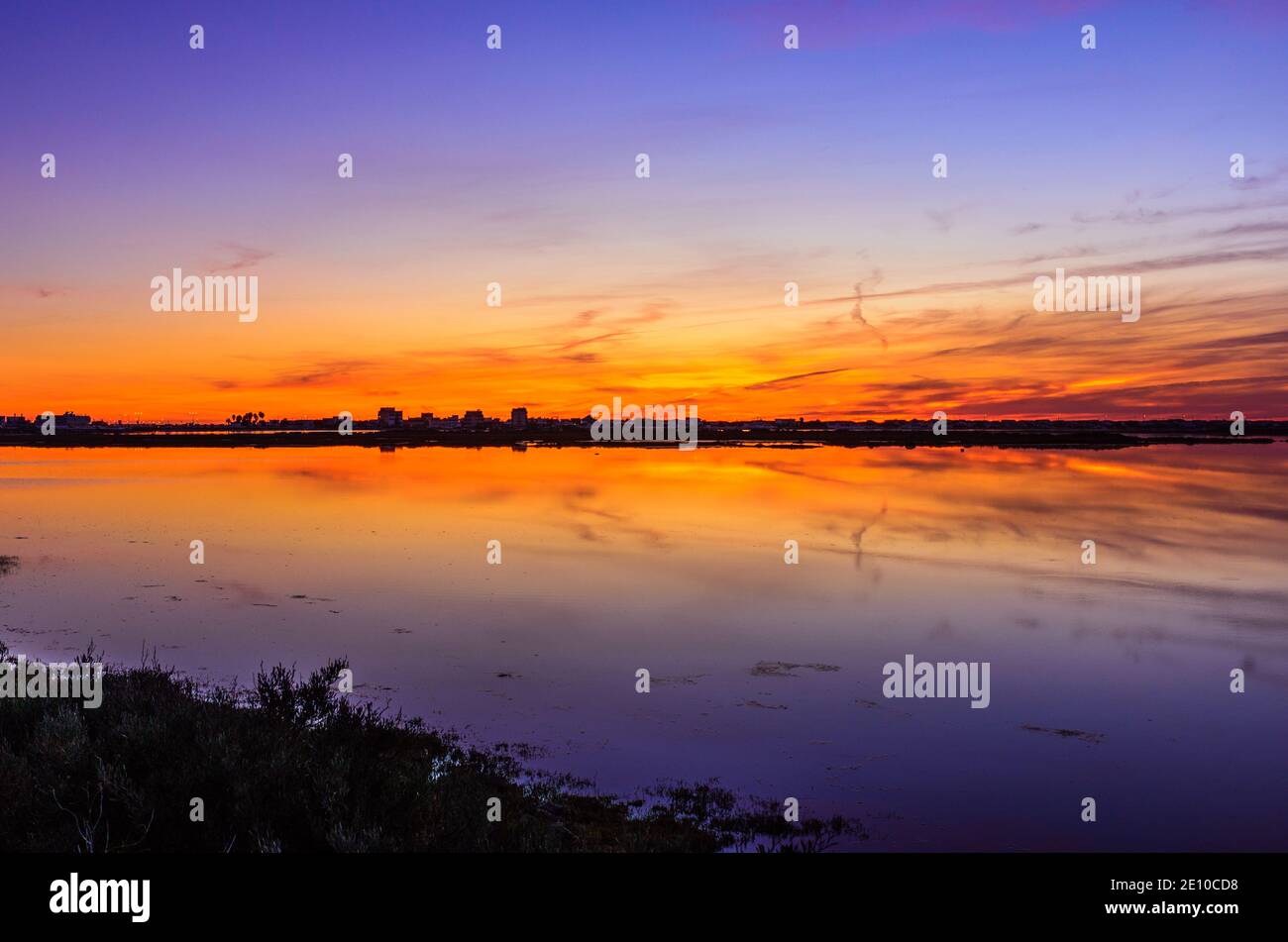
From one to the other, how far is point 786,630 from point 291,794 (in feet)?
44.5

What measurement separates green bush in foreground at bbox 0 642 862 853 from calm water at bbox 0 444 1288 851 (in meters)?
1.11

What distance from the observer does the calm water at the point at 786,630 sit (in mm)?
12070

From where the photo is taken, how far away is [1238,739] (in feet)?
44.1

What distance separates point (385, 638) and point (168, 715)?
8715 mm

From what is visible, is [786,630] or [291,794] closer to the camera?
[291,794]

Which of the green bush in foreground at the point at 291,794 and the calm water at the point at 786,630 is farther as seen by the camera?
the calm water at the point at 786,630

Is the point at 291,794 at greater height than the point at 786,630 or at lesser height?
greater

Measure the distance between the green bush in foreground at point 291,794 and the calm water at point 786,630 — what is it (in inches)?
43.7

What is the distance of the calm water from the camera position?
12070 millimetres

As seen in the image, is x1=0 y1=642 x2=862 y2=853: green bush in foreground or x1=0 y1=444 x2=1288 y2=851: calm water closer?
x1=0 y1=642 x2=862 y2=853: green bush in foreground

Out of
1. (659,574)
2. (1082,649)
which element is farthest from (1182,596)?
(659,574)

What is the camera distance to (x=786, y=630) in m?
20.4

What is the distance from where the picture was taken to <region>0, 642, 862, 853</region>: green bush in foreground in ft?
28.5
